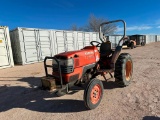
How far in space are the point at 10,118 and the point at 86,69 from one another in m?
1.93

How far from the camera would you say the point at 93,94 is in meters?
2.93

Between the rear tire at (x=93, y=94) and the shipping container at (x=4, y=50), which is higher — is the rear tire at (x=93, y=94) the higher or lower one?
the lower one

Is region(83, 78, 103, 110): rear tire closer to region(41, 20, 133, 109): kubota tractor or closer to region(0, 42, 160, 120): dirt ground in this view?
region(41, 20, 133, 109): kubota tractor

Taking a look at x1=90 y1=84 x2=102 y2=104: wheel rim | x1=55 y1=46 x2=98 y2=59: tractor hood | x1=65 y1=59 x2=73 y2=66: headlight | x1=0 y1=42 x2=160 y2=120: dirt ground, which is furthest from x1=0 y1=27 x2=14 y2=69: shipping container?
x1=90 y1=84 x2=102 y2=104: wheel rim

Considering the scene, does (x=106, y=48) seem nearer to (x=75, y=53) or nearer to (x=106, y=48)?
(x=106, y=48)

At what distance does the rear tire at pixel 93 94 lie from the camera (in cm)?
271

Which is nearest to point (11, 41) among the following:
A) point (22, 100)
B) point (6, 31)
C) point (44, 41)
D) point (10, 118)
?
point (6, 31)

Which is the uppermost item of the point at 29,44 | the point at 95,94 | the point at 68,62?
the point at 29,44

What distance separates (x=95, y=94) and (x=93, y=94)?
0.07 metres

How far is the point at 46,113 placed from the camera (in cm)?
282

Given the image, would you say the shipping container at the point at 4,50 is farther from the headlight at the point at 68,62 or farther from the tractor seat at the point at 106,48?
the headlight at the point at 68,62

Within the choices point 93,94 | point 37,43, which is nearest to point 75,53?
point 93,94

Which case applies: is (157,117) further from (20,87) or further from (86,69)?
(20,87)

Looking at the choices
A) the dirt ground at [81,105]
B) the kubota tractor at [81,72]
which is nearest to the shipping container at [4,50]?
the dirt ground at [81,105]
